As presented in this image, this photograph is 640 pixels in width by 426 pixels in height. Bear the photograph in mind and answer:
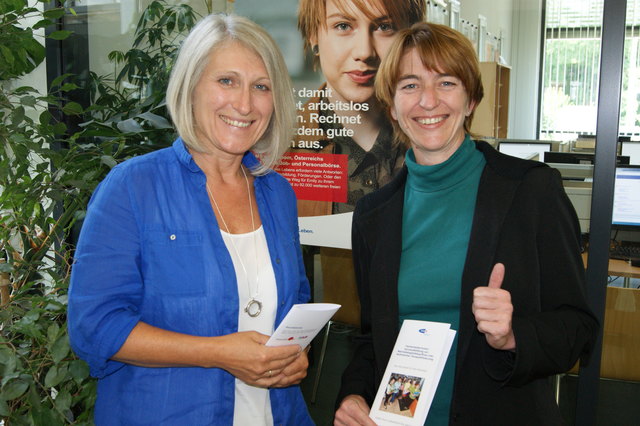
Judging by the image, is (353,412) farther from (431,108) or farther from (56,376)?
(56,376)

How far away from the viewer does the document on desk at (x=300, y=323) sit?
1473mm

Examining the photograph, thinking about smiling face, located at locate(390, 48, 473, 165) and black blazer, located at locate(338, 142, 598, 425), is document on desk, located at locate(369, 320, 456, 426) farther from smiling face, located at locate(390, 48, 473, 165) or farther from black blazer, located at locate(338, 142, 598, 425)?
smiling face, located at locate(390, 48, 473, 165)

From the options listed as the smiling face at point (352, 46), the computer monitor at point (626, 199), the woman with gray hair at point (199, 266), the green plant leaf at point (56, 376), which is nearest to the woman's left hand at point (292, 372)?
the woman with gray hair at point (199, 266)

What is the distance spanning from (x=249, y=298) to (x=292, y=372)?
23 cm

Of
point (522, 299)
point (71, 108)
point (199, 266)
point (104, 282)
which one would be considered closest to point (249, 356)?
point (199, 266)

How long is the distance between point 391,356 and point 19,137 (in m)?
1.92

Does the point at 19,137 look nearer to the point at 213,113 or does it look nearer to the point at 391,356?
the point at 213,113

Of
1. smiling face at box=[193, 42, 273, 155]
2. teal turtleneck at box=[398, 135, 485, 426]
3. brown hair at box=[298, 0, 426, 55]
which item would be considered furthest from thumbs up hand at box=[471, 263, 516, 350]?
brown hair at box=[298, 0, 426, 55]

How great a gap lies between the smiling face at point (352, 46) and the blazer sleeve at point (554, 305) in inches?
55.6

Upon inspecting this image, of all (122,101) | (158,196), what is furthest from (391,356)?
(122,101)

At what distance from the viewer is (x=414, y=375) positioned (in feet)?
4.90

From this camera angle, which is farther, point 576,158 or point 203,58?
point 576,158

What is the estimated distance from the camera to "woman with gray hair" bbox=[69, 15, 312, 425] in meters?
1.51

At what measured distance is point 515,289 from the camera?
155cm
